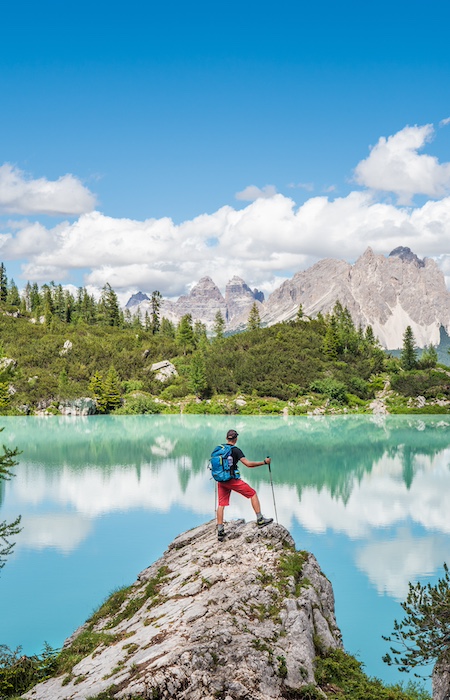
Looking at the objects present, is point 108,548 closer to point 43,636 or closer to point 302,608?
point 43,636

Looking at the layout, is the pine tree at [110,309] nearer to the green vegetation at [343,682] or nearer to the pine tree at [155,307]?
the pine tree at [155,307]

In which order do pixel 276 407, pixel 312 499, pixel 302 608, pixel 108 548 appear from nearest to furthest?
pixel 302 608 < pixel 108 548 < pixel 312 499 < pixel 276 407

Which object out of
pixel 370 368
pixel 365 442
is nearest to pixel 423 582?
pixel 365 442

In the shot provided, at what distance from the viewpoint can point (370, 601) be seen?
15.5 meters

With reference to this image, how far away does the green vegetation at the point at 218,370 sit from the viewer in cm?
8419

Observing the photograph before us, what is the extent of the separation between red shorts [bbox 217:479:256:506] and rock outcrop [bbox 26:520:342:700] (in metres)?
0.69

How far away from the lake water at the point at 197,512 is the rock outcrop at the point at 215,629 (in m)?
3.74

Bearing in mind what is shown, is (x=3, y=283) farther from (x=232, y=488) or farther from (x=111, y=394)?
(x=232, y=488)

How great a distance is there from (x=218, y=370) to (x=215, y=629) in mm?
84494

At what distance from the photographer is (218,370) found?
92.1 meters

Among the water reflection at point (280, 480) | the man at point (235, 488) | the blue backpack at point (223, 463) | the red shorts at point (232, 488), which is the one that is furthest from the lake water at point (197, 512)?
the blue backpack at point (223, 463)

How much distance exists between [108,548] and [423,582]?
10.3m

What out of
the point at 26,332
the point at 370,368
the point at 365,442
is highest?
the point at 26,332

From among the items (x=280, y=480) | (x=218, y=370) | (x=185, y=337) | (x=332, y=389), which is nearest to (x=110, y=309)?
(x=185, y=337)
